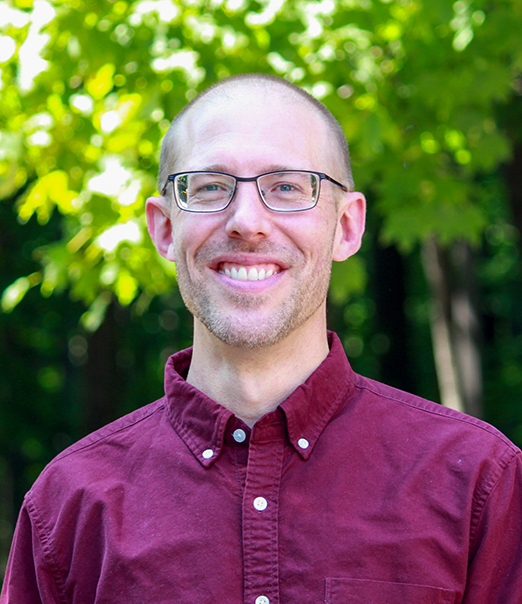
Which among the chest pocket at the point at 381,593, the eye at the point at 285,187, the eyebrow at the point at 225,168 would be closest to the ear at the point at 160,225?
the eyebrow at the point at 225,168

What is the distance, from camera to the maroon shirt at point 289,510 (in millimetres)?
1608

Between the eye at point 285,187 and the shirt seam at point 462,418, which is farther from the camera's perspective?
the eye at point 285,187

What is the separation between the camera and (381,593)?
1596 millimetres

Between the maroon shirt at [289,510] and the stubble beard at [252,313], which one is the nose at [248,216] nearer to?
the stubble beard at [252,313]

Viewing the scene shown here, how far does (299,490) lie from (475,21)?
3.28m

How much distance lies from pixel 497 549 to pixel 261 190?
954 millimetres

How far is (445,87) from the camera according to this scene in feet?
13.9

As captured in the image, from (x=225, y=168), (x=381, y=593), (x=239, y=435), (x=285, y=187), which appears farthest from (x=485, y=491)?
(x=225, y=168)

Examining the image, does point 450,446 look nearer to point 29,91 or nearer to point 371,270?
point 29,91

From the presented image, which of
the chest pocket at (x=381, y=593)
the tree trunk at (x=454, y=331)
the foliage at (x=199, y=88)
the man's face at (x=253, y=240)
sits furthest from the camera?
the tree trunk at (x=454, y=331)

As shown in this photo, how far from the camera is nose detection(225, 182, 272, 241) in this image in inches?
70.6

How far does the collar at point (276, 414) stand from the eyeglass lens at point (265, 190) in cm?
40

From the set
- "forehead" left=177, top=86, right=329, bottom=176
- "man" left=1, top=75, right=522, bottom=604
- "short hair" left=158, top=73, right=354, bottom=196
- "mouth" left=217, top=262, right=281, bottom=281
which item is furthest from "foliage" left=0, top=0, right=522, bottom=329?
"mouth" left=217, top=262, right=281, bottom=281

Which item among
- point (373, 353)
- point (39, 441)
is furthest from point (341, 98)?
point (373, 353)
